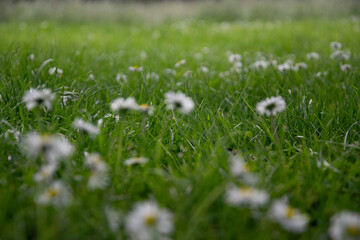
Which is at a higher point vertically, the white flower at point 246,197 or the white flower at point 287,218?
the white flower at point 246,197

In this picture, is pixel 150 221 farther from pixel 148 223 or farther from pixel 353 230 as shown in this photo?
pixel 353 230

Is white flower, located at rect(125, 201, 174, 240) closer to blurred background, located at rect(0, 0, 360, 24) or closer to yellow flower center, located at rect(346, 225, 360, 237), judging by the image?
yellow flower center, located at rect(346, 225, 360, 237)

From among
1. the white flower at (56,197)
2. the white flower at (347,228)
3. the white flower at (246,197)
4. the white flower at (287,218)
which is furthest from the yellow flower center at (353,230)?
the white flower at (56,197)

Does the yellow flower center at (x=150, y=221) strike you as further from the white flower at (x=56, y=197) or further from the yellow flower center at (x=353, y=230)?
the yellow flower center at (x=353, y=230)

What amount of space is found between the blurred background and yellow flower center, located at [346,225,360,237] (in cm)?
904

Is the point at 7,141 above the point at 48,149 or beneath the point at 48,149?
beneath

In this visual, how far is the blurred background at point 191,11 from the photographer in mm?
8553

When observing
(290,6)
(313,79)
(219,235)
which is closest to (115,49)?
(313,79)

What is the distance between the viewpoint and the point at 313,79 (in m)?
2.15

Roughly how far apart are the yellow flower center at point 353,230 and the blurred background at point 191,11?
29.7 ft

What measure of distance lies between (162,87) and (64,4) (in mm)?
8236

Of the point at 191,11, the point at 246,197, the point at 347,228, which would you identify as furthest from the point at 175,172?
the point at 191,11

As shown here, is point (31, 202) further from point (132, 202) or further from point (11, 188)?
point (132, 202)

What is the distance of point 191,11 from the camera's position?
1050 centimetres
